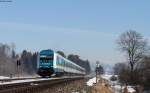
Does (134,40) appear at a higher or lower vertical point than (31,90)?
higher

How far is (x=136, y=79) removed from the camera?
75.2 metres

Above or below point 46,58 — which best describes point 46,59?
below

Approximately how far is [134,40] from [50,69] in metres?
32.4

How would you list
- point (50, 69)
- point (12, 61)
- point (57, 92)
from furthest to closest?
point (12, 61) < point (50, 69) < point (57, 92)

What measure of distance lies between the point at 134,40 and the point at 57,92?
60899mm

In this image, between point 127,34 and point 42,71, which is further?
point 127,34

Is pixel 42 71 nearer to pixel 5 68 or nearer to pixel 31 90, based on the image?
pixel 31 90

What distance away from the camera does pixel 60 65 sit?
78062 mm

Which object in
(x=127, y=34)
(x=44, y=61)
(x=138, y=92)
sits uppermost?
(x=127, y=34)

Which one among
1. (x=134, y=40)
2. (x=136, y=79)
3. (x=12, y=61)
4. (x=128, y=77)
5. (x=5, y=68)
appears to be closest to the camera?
(x=136, y=79)

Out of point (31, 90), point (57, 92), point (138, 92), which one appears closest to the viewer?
point (31, 90)

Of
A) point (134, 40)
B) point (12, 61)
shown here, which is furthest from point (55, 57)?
point (12, 61)

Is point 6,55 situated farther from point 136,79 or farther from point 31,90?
point 31,90

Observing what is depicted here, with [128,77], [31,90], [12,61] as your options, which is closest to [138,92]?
[31,90]
